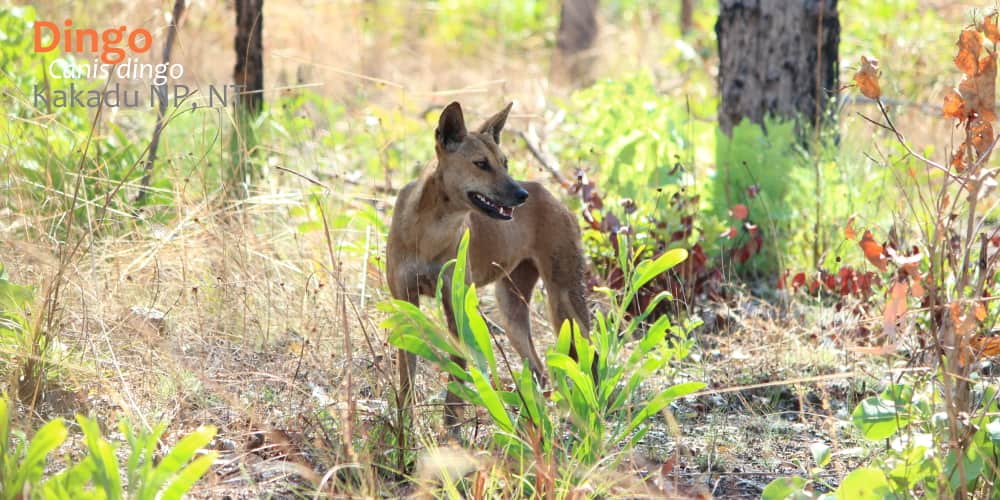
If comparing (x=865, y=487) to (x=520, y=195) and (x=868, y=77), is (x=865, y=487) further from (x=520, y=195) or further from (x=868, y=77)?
(x=520, y=195)

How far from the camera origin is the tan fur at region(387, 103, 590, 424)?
198 inches

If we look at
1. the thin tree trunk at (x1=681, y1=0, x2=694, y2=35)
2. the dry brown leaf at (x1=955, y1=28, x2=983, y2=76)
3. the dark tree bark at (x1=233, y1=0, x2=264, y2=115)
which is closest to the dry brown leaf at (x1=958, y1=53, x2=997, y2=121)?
the dry brown leaf at (x1=955, y1=28, x2=983, y2=76)

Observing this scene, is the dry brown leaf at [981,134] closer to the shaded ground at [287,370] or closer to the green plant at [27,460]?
the shaded ground at [287,370]

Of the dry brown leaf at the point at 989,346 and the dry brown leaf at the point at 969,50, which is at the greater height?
the dry brown leaf at the point at 969,50

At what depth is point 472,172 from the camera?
5066mm

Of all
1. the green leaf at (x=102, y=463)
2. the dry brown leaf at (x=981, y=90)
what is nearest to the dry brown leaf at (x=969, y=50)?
the dry brown leaf at (x=981, y=90)

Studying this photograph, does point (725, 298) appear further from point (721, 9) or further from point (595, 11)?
point (595, 11)

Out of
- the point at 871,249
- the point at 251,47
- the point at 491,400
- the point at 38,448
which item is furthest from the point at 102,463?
the point at 251,47

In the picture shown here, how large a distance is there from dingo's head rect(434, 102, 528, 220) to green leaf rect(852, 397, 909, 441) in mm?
1952

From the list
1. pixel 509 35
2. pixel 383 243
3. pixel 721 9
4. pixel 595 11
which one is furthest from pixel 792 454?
pixel 509 35

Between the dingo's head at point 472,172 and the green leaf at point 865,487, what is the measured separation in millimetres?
2084

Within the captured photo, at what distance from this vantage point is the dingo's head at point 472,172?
16.5 feet

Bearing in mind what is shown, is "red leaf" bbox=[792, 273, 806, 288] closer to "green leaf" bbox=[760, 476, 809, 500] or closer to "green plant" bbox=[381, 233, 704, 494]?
"green plant" bbox=[381, 233, 704, 494]

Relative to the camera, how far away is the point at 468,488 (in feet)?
12.5
